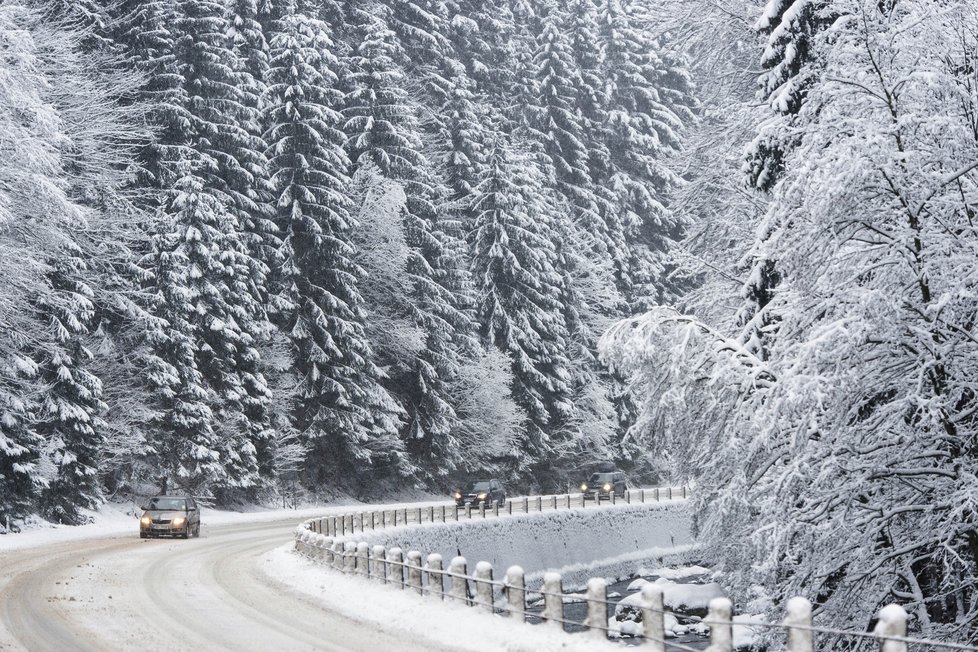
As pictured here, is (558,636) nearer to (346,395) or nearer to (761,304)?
(761,304)

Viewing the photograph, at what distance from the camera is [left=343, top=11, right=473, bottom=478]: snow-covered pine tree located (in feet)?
174

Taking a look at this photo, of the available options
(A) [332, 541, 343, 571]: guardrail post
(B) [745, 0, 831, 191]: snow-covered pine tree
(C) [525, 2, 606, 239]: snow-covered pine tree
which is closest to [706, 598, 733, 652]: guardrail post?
(B) [745, 0, 831, 191]: snow-covered pine tree

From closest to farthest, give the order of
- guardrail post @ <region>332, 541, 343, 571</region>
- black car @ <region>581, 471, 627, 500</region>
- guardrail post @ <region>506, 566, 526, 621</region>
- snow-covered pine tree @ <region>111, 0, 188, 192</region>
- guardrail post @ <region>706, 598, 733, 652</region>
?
1. guardrail post @ <region>706, 598, 733, 652</region>
2. guardrail post @ <region>506, 566, 526, 621</region>
3. guardrail post @ <region>332, 541, 343, 571</region>
4. snow-covered pine tree @ <region>111, 0, 188, 192</region>
5. black car @ <region>581, 471, 627, 500</region>

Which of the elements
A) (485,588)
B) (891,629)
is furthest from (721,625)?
(485,588)

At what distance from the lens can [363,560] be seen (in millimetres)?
20609

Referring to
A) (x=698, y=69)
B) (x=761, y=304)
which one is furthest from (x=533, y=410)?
(x=761, y=304)

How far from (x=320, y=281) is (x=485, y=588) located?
36591 millimetres

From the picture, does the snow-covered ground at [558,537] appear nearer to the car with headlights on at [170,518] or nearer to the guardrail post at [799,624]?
the car with headlights on at [170,518]

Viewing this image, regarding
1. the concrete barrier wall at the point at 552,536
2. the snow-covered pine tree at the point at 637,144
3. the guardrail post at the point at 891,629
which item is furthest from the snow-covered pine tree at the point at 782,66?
the snow-covered pine tree at the point at 637,144

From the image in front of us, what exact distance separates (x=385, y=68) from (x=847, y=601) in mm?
46182

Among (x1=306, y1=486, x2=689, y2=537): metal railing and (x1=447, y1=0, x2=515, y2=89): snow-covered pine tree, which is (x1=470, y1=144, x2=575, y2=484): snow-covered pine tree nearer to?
(x1=306, y1=486, x2=689, y2=537): metal railing

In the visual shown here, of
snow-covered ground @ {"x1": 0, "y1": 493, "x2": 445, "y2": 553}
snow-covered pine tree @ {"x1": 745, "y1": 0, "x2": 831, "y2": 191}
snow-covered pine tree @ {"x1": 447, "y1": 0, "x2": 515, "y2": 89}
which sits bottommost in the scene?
snow-covered ground @ {"x1": 0, "y1": 493, "x2": 445, "y2": 553}

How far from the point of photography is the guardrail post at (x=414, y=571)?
18078 mm

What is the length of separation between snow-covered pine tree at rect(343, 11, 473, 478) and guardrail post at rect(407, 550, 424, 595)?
110ft
